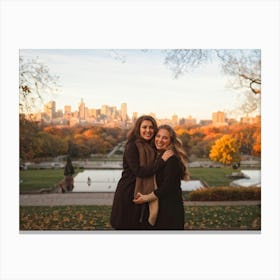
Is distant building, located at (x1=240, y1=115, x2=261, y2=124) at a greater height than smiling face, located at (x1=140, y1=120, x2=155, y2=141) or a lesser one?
greater

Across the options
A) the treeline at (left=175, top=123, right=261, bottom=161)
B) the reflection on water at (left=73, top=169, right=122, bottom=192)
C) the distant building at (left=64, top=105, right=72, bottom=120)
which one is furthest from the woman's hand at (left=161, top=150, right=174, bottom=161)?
the distant building at (left=64, top=105, right=72, bottom=120)

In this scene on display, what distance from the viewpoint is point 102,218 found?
6055 mm

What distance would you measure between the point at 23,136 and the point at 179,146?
200 centimetres

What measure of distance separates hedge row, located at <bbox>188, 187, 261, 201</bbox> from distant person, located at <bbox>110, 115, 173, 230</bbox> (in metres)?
0.62

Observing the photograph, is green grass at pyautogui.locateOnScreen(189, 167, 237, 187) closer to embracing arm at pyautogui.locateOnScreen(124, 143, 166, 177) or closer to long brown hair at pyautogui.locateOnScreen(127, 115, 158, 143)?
embracing arm at pyautogui.locateOnScreen(124, 143, 166, 177)

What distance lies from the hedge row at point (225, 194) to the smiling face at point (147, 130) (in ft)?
3.00

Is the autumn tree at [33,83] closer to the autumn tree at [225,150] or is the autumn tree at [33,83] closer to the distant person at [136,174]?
the distant person at [136,174]

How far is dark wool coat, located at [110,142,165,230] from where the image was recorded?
5.92 metres

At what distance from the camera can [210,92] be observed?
6.09 meters

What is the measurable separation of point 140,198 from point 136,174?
302mm

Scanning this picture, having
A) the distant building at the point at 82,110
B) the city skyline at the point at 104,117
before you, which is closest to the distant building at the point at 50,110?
the city skyline at the point at 104,117
